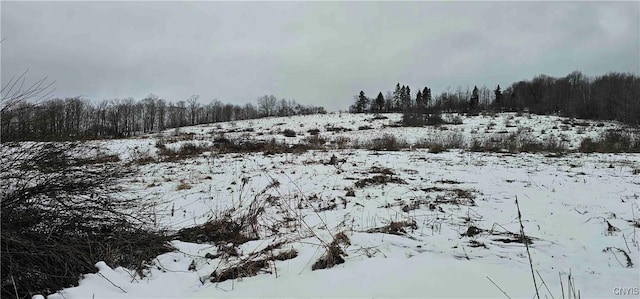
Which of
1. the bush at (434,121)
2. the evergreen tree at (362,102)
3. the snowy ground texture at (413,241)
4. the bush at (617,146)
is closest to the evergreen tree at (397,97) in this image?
the evergreen tree at (362,102)

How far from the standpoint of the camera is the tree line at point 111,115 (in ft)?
11.4

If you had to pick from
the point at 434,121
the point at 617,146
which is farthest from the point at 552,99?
the point at 617,146

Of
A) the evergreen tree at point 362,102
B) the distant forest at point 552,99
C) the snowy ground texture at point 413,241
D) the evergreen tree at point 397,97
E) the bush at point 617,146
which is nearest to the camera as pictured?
the snowy ground texture at point 413,241

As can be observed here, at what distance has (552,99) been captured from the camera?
2004 inches

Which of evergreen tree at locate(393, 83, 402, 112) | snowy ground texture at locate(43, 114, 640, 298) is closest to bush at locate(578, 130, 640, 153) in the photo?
snowy ground texture at locate(43, 114, 640, 298)

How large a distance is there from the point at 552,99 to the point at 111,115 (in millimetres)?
76091

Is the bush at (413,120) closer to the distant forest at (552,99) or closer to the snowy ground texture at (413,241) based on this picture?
the distant forest at (552,99)

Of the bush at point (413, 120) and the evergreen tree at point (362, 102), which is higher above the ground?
the evergreen tree at point (362, 102)

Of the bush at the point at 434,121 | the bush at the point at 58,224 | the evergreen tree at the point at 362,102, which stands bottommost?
the bush at the point at 58,224

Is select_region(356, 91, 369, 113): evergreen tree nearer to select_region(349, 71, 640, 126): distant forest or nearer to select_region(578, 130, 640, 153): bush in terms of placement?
select_region(349, 71, 640, 126): distant forest

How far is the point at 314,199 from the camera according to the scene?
6262 mm

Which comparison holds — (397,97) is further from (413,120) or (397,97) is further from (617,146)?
(617,146)

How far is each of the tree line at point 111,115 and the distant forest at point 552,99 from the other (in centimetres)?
2211

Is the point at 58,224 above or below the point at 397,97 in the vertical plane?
below
